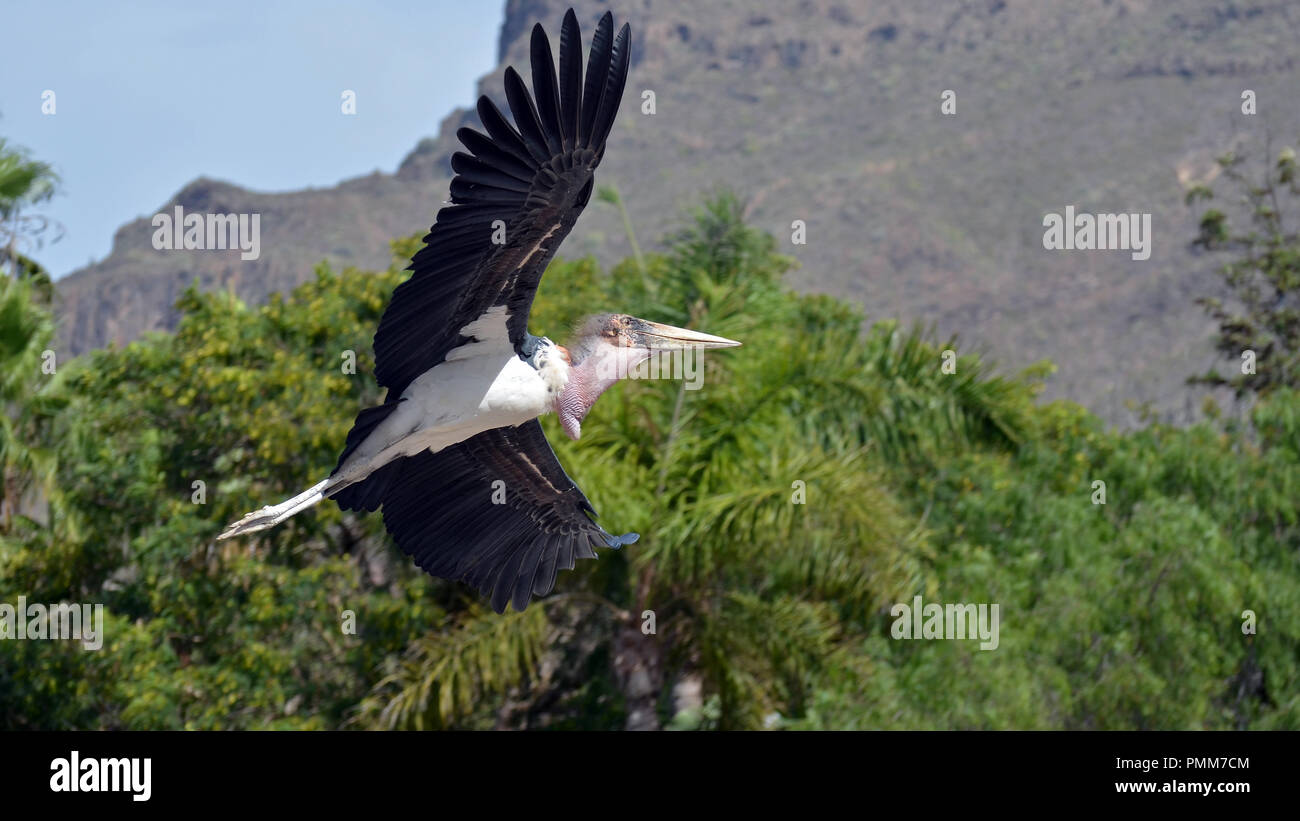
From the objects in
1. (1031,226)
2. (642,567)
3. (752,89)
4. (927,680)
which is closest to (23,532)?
(642,567)

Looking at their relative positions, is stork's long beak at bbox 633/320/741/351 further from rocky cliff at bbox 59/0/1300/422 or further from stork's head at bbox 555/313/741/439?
rocky cliff at bbox 59/0/1300/422

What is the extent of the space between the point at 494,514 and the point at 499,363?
1046 millimetres

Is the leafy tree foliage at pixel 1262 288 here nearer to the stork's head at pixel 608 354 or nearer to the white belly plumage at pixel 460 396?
the stork's head at pixel 608 354

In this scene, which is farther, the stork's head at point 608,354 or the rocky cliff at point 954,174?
the rocky cliff at point 954,174

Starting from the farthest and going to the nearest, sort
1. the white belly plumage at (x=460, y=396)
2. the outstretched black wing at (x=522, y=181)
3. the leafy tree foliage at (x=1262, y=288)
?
the leafy tree foliage at (x=1262, y=288)
the white belly plumage at (x=460, y=396)
the outstretched black wing at (x=522, y=181)

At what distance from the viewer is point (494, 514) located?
7152 millimetres

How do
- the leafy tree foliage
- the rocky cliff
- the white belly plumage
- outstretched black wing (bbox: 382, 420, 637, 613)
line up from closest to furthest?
the white belly plumage < outstretched black wing (bbox: 382, 420, 637, 613) < the leafy tree foliage < the rocky cliff

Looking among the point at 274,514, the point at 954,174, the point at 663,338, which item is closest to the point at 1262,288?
the point at 663,338

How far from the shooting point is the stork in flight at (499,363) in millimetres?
5755

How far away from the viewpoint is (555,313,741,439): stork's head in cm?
634

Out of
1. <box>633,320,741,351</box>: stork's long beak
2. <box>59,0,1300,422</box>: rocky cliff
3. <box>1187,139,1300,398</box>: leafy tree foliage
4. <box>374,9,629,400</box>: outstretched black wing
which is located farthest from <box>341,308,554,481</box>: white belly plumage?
<box>59,0,1300,422</box>: rocky cliff

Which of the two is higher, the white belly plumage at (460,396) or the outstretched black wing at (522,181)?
the outstretched black wing at (522,181)

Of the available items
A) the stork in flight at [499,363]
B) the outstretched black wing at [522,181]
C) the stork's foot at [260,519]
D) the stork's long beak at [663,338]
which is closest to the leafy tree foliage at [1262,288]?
the stork in flight at [499,363]

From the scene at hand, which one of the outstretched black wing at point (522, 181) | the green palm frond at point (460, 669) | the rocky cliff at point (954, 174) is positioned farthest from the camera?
the rocky cliff at point (954, 174)
